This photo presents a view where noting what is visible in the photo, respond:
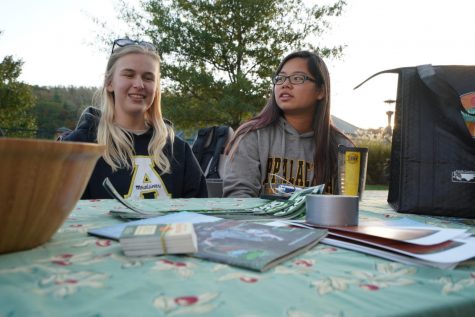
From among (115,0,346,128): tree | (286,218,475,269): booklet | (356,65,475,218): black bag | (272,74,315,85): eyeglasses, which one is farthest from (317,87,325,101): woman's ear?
(115,0,346,128): tree

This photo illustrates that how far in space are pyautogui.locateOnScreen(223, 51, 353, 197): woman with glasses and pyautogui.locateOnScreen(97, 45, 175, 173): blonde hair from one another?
390mm

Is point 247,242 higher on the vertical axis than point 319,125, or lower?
lower

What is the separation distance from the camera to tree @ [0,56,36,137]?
45.6 feet

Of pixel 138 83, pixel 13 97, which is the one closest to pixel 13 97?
pixel 13 97

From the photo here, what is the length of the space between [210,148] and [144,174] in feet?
7.16

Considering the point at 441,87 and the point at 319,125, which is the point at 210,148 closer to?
the point at 319,125

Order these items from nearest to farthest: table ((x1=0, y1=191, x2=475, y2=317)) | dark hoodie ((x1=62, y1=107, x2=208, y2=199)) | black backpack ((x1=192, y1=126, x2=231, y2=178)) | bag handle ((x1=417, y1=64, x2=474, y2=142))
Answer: table ((x1=0, y1=191, x2=475, y2=317))
bag handle ((x1=417, y1=64, x2=474, y2=142))
dark hoodie ((x1=62, y1=107, x2=208, y2=199))
black backpack ((x1=192, y1=126, x2=231, y2=178))

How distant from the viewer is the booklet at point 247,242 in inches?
20.3

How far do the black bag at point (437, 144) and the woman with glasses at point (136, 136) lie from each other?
129cm

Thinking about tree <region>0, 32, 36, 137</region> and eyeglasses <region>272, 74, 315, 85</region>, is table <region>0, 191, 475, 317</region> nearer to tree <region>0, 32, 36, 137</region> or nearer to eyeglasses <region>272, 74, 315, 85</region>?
eyeglasses <region>272, 74, 315, 85</region>

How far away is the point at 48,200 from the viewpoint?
0.56 meters

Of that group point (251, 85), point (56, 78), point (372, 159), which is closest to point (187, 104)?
point (251, 85)

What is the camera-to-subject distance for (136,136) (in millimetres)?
2293

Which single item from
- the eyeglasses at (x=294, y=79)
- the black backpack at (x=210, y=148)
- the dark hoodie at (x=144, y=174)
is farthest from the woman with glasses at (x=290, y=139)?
the black backpack at (x=210, y=148)
